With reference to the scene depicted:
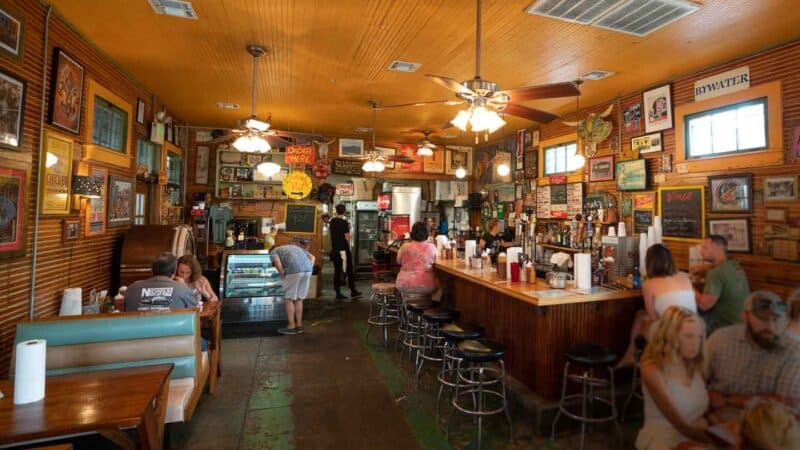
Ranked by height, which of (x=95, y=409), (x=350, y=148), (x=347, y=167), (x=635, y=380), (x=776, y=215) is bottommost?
(x=635, y=380)

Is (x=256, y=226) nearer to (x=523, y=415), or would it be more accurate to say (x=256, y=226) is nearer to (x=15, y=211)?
(x=15, y=211)

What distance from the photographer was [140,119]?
570 centimetres

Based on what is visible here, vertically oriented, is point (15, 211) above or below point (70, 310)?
above

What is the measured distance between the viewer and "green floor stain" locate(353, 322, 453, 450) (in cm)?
305

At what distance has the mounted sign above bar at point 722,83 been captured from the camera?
4.32m

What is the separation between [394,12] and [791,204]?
4.19 metres

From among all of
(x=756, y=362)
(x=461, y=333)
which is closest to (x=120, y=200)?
(x=461, y=333)

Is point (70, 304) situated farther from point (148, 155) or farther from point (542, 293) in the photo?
point (542, 293)

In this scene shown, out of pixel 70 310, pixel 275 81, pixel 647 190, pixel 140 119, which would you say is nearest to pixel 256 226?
pixel 140 119

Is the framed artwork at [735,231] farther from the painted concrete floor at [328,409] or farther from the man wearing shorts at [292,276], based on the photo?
the man wearing shorts at [292,276]

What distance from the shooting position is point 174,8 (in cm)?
348

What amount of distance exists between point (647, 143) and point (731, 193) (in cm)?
130

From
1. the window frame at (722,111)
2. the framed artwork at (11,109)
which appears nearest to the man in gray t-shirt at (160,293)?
the framed artwork at (11,109)

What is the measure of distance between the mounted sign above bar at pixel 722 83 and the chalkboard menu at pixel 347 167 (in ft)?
20.5
